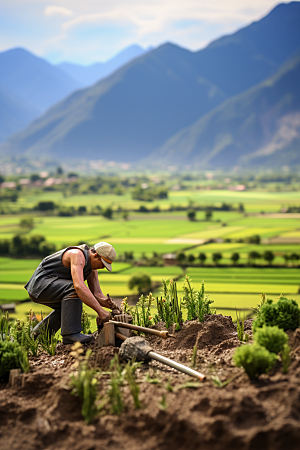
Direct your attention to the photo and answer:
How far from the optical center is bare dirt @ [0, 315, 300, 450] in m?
4.64

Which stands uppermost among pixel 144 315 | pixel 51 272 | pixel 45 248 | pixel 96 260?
pixel 96 260

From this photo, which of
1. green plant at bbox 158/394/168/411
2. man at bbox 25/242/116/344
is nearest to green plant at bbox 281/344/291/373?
green plant at bbox 158/394/168/411

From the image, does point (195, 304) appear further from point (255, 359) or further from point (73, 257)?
point (255, 359)

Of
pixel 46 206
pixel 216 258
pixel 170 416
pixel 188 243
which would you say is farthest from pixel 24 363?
pixel 46 206

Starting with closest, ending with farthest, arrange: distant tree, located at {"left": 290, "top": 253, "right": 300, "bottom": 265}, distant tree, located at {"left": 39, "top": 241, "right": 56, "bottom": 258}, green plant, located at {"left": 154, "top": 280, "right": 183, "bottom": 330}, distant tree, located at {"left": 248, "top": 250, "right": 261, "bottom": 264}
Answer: green plant, located at {"left": 154, "top": 280, "right": 183, "bottom": 330}, distant tree, located at {"left": 290, "top": 253, "right": 300, "bottom": 265}, distant tree, located at {"left": 248, "top": 250, "right": 261, "bottom": 264}, distant tree, located at {"left": 39, "top": 241, "right": 56, "bottom": 258}

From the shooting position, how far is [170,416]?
16.3 ft

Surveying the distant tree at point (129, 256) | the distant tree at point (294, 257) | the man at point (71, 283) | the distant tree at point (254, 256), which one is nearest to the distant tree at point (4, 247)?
the distant tree at point (129, 256)

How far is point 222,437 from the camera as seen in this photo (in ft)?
15.1

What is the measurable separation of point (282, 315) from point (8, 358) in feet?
12.0

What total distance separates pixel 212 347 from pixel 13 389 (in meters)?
2.96

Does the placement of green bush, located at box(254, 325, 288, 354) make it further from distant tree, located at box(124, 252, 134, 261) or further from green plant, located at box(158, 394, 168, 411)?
distant tree, located at box(124, 252, 134, 261)

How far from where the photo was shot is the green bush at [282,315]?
6.78 metres

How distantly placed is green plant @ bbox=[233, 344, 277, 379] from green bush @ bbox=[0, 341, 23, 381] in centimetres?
284

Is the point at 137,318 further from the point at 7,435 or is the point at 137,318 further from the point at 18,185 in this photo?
the point at 18,185
